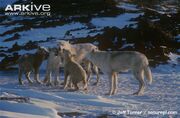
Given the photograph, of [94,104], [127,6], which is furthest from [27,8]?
[94,104]

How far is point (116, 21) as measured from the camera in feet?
103

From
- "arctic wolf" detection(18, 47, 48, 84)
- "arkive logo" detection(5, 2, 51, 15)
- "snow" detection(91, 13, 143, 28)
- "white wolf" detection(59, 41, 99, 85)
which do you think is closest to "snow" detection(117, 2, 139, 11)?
"snow" detection(91, 13, 143, 28)

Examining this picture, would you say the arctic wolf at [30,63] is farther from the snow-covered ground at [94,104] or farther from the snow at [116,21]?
the snow at [116,21]

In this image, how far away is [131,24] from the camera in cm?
2969

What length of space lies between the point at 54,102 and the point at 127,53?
3.11 m

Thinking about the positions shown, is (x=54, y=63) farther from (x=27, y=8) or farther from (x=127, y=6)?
(x=127, y=6)

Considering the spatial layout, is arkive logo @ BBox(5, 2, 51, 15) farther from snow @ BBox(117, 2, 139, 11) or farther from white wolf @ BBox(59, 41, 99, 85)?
white wolf @ BBox(59, 41, 99, 85)

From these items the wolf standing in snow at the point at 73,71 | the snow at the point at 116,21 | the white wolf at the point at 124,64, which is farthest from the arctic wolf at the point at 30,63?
the snow at the point at 116,21

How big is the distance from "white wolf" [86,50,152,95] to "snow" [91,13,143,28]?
17.0 metres

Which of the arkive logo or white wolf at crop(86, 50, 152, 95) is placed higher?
white wolf at crop(86, 50, 152, 95)

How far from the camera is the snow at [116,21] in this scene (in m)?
30.4

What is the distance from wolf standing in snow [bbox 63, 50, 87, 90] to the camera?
12.9m

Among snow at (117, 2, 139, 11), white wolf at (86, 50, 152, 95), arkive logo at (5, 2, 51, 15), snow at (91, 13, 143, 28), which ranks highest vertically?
white wolf at (86, 50, 152, 95)

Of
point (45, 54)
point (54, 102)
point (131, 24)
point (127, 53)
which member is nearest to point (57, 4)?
point (131, 24)
